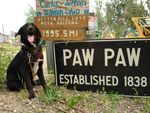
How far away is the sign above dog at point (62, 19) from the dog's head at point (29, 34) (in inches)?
6.4

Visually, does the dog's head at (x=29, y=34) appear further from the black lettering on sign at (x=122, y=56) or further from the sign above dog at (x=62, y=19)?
the black lettering on sign at (x=122, y=56)

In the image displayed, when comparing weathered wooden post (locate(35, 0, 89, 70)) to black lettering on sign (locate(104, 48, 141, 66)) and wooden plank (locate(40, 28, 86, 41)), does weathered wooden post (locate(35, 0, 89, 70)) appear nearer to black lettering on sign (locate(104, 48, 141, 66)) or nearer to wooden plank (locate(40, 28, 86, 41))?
wooden plank (locate(40, 28, 86, 41))

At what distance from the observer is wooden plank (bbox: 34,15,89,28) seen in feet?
8.55

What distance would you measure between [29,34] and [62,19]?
54 cm

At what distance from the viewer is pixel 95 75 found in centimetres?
264

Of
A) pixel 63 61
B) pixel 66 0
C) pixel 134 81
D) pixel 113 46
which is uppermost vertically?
pixel 66 0

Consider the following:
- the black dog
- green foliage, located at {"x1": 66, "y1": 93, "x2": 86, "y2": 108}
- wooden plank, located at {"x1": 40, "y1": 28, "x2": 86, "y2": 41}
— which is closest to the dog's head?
the black dog

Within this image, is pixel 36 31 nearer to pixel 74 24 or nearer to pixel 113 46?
pixel 74 24

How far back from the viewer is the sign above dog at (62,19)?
2.61m

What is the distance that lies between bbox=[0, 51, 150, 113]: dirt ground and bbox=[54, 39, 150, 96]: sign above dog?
0.11 metres

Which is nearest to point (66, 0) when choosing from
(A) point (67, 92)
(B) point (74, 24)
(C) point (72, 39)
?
(B) point (74, 24)

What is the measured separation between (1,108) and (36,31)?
3.80ft

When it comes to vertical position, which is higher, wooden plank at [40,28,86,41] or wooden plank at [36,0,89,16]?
wooden plank at [36,0,89,16]

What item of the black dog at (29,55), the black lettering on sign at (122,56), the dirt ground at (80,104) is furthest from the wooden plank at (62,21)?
the dirt ground at (80,104)
